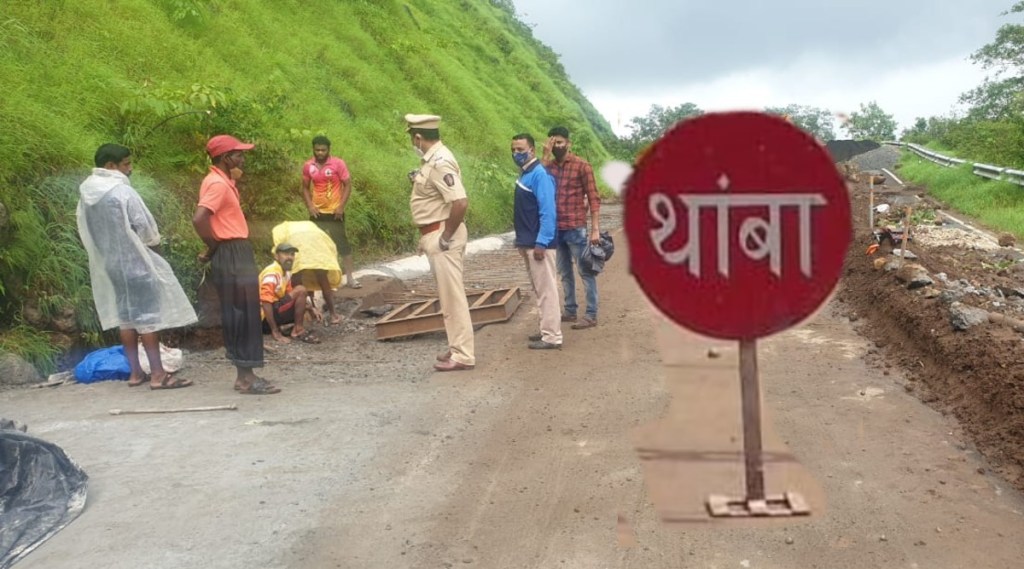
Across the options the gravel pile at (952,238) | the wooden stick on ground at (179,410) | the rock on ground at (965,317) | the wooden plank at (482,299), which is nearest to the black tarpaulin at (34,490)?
the wooden stick on ground at (179,410)

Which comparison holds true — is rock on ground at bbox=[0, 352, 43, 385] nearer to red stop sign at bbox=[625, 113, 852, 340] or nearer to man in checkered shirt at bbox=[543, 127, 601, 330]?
man in checkered shirt at bbox=[543, 127, 601, 330]

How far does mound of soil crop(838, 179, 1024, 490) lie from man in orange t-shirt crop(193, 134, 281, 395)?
379 cm

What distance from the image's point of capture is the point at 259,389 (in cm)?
609

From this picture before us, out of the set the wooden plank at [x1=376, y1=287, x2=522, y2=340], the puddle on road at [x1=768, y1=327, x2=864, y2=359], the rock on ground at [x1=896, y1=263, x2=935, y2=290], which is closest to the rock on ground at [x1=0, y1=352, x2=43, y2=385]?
the wooden plank at [x1=376, y1=287, x2=522, y2=340]

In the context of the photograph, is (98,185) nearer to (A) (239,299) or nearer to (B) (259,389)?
(A) (239,299)

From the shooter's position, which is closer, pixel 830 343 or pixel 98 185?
pixel 98 185

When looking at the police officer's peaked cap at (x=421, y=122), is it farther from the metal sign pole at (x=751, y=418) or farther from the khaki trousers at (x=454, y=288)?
the metal sign pole at (x=751, y=418)

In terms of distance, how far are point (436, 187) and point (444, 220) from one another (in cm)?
26

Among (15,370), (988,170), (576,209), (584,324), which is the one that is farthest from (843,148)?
(988,170)

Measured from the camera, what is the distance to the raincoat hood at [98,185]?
5.85m

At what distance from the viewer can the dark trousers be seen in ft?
19.2

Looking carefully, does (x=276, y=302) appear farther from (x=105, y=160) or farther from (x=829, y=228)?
(x=829, y=228)

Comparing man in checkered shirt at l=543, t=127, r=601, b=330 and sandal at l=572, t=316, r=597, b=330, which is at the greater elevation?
man in checkered shirt at l=543, t=127, r=601, b=330

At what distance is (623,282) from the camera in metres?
10.4
